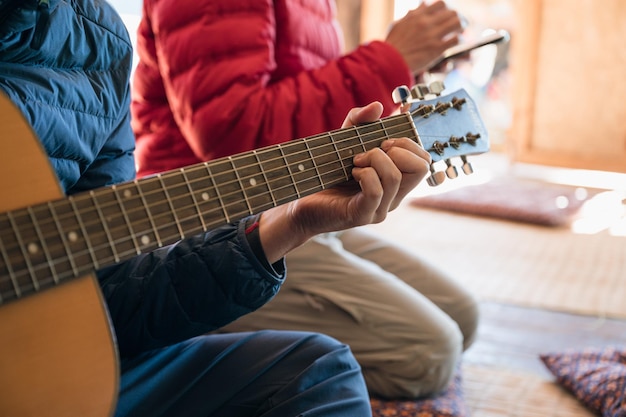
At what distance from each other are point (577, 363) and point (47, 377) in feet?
3.80

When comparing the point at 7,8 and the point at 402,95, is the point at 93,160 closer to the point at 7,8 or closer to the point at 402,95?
the point at 7,8

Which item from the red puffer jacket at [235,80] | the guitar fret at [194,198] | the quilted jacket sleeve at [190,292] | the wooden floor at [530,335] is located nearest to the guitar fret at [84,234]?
the guitar fret at [194,198]

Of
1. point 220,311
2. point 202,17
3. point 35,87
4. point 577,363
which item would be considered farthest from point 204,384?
point 577,363

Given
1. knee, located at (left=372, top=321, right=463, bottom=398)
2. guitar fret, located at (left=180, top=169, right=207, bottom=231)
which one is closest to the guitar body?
guitar fret, located at (left=180, top=169, right=207, bottom=231)

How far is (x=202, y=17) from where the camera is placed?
113cm

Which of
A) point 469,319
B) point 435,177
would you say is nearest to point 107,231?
point 435,177

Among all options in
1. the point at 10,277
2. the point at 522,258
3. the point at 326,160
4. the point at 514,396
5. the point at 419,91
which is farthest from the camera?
the point at 522,258

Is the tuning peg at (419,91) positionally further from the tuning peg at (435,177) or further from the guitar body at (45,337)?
the guitar body at (45,337)

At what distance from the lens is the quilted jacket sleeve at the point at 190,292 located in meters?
0.77

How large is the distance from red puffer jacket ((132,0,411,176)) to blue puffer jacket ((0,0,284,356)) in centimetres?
30

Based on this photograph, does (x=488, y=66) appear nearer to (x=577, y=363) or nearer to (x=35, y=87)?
(x=577, y=363)

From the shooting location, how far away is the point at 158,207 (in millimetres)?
619

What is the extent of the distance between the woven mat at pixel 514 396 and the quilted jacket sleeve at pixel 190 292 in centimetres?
72

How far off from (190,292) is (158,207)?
7.3 inches
